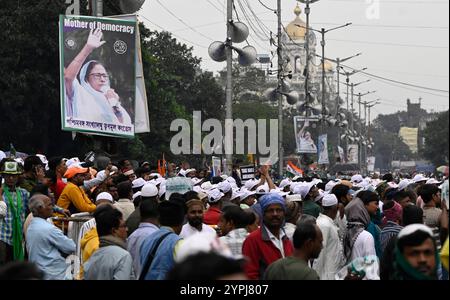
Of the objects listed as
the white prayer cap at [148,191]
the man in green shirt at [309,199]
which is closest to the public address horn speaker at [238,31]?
the man in green shirt at [309,199]

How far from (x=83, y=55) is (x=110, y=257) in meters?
9.05

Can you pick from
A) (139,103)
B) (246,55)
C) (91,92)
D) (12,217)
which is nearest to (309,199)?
(12,217)

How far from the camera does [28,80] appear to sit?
140 ft

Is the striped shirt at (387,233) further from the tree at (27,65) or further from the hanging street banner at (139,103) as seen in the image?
the tree at (27,65)

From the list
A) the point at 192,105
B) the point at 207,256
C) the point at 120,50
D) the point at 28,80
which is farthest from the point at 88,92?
the point at 192,105

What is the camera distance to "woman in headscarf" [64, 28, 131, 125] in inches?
631

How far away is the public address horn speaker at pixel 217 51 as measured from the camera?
26094 millimetres

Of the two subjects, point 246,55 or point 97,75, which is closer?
point 97,75

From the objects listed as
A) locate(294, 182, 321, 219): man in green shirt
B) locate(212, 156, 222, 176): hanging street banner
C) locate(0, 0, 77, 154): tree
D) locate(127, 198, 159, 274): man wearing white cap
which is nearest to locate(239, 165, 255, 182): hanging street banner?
locate(212, 156, 222, 176): hanging street banner

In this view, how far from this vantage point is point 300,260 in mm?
6930

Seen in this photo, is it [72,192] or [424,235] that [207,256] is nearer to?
[424,235]

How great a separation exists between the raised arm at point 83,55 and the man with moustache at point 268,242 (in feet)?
26.6

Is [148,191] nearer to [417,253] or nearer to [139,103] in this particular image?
[417,253]

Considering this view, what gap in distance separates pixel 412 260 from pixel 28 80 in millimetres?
38273
